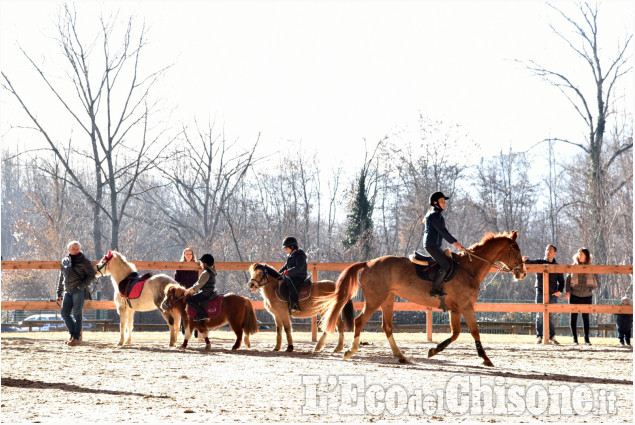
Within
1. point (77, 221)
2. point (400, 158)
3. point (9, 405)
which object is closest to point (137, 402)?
point (9, 405)

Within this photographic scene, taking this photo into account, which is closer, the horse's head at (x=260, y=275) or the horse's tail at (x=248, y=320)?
the horse's head at (x=260, y=275)

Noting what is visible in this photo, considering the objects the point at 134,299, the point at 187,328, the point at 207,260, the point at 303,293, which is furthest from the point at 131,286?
the point at 303,293

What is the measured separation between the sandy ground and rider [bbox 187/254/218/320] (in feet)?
2.33

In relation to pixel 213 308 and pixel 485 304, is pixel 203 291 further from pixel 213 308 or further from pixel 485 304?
pixel 485 304

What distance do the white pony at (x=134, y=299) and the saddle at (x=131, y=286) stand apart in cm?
7

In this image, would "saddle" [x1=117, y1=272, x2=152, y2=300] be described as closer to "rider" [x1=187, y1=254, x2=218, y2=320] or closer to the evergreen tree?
"rider" [x1=187, y1=254, x2=218, y2=320]

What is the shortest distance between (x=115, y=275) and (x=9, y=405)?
710 centimetres

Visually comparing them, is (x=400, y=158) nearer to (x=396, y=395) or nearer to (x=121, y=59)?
(x=121, y=59)

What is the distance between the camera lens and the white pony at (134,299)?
13648mm

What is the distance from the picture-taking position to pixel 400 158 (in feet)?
151

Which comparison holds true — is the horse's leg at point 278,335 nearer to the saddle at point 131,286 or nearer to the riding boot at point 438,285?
the saddle at point 131,286

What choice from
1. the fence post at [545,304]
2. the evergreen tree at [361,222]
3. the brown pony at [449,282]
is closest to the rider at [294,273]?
the brown pony at [449,282]

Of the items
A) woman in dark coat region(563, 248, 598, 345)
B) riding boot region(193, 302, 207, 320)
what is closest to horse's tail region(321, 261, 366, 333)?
riding boot region(193, 302, 207, 320)

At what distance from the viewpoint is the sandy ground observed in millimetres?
6496
